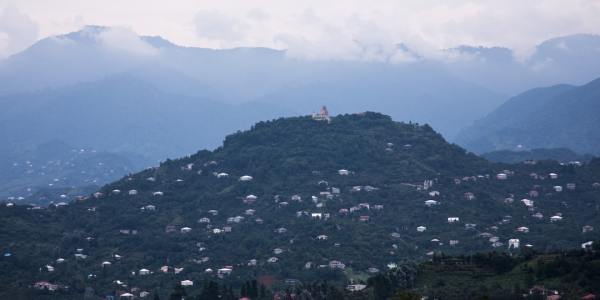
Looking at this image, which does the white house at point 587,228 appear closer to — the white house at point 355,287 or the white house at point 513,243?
the white house at point 513,243

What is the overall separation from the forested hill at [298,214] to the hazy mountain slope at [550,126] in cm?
5216

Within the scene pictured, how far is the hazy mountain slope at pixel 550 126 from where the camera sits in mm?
129625

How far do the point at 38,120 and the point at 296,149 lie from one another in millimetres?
98440

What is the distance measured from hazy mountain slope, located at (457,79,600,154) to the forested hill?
5216 centimetres

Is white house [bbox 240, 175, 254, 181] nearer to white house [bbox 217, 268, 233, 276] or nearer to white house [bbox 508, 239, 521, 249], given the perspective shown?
white house [bbox 217, 268, 233, 276]

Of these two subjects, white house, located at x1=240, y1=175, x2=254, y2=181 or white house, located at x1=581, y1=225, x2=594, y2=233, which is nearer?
white house, located at x1=581, y1=225, x2=594, y2=233

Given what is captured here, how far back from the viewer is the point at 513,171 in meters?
75.7

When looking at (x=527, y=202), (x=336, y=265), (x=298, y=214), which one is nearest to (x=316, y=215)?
(x=298, y=214)

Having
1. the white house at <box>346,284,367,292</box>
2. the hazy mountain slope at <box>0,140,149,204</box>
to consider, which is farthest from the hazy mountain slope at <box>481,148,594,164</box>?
the white house at <box>346,284,367,292</box>

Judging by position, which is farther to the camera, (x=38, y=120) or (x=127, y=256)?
(x=38, y=120)

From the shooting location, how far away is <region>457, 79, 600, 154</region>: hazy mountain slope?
12962 cm

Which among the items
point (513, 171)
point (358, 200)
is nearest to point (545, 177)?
point (513, 171)

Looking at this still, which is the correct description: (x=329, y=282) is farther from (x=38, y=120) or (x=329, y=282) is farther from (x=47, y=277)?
(x=38, y=120)

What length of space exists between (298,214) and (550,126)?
79550 mm
